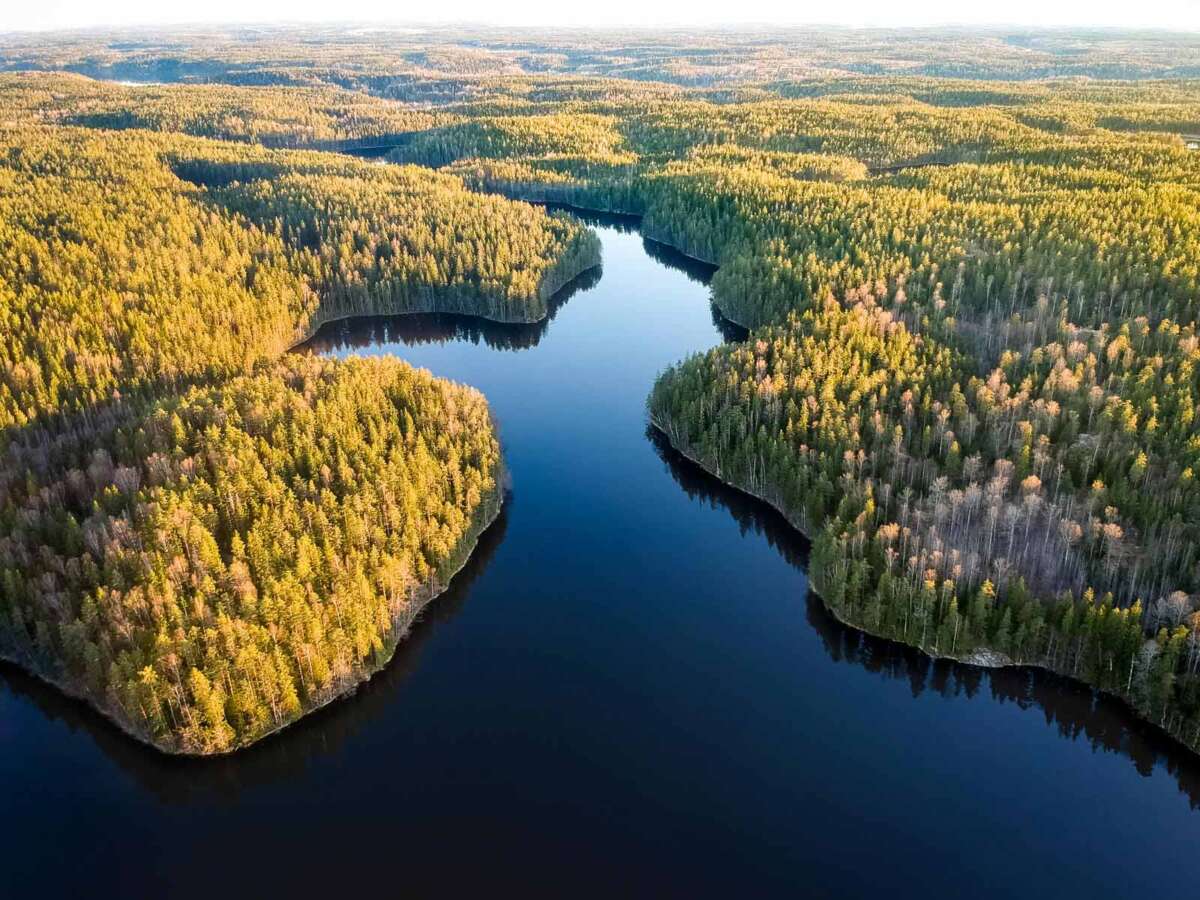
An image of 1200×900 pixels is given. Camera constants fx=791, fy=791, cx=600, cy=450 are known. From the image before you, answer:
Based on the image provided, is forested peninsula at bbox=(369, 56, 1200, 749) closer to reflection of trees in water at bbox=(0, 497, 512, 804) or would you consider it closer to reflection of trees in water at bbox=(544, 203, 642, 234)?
reflection of trees in water at bbox=(544, 203, 642, 234)

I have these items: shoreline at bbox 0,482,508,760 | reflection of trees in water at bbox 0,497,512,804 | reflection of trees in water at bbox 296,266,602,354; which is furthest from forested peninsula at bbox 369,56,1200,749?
reflection of trees in water at bbox 0,497,512,804

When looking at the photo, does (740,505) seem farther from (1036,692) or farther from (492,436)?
(1036,692)

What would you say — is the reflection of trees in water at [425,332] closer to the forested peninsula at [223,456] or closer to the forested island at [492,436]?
the forested peninsula at [223,456]

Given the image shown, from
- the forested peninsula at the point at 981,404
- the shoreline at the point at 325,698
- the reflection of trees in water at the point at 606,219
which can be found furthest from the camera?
the reflection of trees in water at the point at 606,219

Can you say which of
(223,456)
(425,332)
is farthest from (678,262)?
(223,456)

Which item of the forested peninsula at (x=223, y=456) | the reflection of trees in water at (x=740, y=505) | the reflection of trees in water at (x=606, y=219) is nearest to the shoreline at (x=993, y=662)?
the reflection of trees in water at (x=740, y=505)
